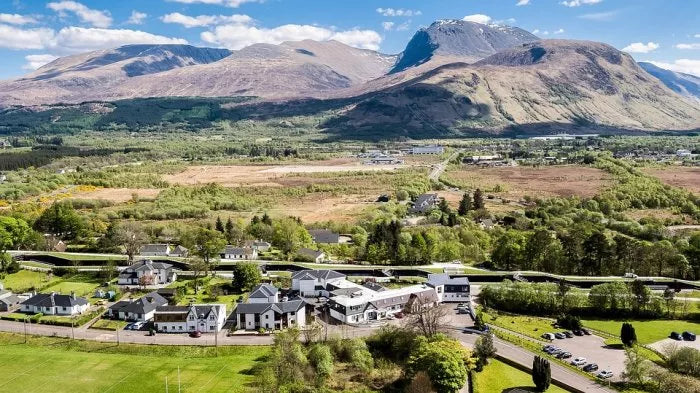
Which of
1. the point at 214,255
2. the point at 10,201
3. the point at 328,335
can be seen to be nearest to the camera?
the point at 328,335

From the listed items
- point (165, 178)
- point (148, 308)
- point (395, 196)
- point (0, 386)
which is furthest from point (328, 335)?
point (165, 178)

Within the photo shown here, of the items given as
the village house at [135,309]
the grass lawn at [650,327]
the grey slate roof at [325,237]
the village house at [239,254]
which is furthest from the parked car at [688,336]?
the village house at [239,254]

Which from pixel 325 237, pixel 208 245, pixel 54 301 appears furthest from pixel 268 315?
pixel 325 237

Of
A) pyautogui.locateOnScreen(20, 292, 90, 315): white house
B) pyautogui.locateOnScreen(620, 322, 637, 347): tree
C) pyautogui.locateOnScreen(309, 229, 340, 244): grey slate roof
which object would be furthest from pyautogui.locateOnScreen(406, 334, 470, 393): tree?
pyautogui.locateOnScreen(309, 229, 340, 244): grey slate roof

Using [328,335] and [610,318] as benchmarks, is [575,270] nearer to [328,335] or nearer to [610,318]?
[610,318]

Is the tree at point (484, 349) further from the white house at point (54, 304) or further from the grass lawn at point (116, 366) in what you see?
the white house at point (54, 304)

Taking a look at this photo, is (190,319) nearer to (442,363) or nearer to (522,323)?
(442,363)

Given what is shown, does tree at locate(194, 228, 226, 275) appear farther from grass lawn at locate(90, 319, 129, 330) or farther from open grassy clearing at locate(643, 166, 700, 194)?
open grassy clearing at locate(643, 166, 700, 194)
